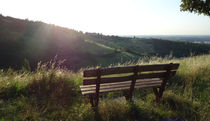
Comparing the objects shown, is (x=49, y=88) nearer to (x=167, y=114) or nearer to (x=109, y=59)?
(x=167, y=114)

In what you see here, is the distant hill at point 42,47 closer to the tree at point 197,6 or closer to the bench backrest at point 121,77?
the tree at point 197,6

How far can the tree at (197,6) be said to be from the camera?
23.2 feet

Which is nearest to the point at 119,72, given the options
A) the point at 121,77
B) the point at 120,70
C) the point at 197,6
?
the point at 120,70

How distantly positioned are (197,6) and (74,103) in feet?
25.0

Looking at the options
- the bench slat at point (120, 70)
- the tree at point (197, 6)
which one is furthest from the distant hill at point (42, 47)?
the bench slat at point (120, 70)

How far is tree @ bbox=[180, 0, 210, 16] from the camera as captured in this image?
7082 millimetres

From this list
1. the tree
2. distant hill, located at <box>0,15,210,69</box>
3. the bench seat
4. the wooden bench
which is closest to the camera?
the wooden bench

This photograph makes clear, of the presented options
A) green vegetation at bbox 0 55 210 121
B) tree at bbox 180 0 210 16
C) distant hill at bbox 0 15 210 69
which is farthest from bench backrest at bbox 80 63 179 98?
distant hill at bbox 0 15 210 69

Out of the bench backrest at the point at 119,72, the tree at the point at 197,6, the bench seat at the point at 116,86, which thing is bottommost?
the bench seat at the point at 116,86

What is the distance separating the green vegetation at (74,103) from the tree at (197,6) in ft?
14.6

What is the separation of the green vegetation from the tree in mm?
4451

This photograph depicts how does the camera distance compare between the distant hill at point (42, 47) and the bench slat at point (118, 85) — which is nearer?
the bench slat at point (118, 85)

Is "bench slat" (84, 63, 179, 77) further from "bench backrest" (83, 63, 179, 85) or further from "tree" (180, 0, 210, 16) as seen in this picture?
"tree" (180, 0, 210, 16)

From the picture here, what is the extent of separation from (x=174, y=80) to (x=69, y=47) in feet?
119
